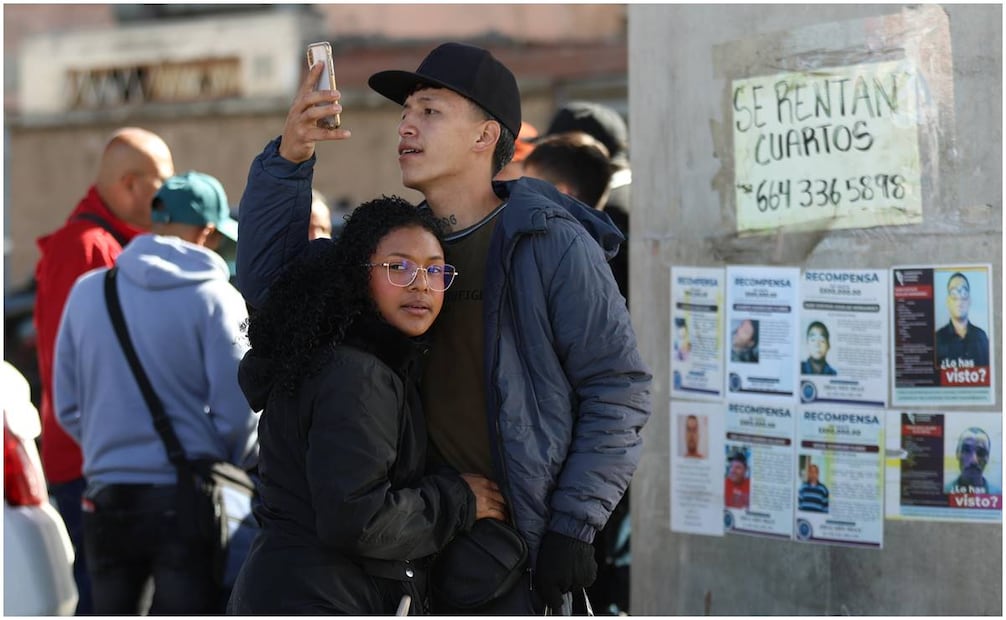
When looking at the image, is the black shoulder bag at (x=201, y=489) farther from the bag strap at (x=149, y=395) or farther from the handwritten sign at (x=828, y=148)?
the handwritten sign at (x=828, y=148)

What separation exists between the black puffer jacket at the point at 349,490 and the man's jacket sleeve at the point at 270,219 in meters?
0.24

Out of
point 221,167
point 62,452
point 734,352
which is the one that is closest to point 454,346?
point 734,352

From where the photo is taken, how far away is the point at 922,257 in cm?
430

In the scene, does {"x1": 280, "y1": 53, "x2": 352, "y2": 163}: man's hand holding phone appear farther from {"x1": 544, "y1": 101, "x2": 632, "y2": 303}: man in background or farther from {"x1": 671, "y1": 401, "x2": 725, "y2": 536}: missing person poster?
{"x1": 544, "y1": 101, "x2": 632, "y2": 303}: man in background

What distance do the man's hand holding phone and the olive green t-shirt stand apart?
50 cm

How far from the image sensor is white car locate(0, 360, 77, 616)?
4391 mm

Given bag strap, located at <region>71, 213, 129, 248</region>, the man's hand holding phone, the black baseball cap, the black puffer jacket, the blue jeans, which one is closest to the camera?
the black puffer jacket

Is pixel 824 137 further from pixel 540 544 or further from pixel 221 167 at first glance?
pixel 221 167

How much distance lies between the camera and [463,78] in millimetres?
3361

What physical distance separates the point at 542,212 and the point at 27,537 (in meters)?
2.32

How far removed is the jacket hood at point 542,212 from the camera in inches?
126

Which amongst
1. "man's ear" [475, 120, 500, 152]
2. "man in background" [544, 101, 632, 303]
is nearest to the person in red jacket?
"man in background" [544, 101, 632, 303]

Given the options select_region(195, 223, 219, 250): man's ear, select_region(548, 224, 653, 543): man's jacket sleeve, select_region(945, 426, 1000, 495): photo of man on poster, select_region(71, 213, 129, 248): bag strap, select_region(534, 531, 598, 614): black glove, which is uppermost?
select_region(71, 213, 129, 248): bag strap

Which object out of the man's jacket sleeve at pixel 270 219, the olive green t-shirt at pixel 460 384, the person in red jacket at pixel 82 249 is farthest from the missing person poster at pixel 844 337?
the person in red jacket at pixel 82 249
